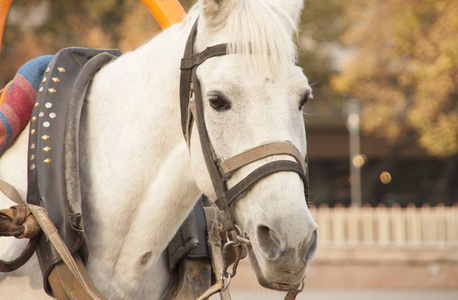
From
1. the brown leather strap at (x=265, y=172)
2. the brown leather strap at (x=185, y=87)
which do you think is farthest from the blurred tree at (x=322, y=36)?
the brown leather strap at (x=265, y=172)

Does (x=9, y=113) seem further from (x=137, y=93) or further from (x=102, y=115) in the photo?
(x=137, y=93)

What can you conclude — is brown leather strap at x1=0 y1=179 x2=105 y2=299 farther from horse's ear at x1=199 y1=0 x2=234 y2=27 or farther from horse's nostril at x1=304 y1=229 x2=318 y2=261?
horse's ear at x1=199 y1=0 x2=234 y2=27

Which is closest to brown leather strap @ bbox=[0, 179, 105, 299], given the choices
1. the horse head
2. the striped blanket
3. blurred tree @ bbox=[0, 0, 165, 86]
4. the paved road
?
the striped blanket

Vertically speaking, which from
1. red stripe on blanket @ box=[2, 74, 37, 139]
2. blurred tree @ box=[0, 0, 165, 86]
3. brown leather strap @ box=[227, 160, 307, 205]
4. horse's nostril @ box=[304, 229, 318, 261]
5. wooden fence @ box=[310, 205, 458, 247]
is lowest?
wooden fence @ box=[310, 205, 458, 247]

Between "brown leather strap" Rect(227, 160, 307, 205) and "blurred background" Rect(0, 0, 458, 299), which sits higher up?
"brown leather strap" Rect(227, 160, 307, 205)

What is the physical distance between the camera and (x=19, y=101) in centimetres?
262

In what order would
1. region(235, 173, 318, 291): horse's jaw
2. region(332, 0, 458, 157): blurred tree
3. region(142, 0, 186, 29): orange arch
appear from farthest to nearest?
region(332, 0, 458, 157): blurred tree < region(142, 0, 186, 29): orange arch < region(235, 173, 318, 291): horse's jaw

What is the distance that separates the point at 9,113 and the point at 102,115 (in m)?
0.40

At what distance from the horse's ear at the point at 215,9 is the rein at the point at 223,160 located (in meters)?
0.12

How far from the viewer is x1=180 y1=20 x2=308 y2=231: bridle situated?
205cm

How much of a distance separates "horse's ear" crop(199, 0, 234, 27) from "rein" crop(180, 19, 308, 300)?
0.39 ft

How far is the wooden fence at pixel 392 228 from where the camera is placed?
1265 cm

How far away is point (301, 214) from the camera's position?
197 cm

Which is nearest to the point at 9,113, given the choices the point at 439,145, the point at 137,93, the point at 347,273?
the point at 137,93
